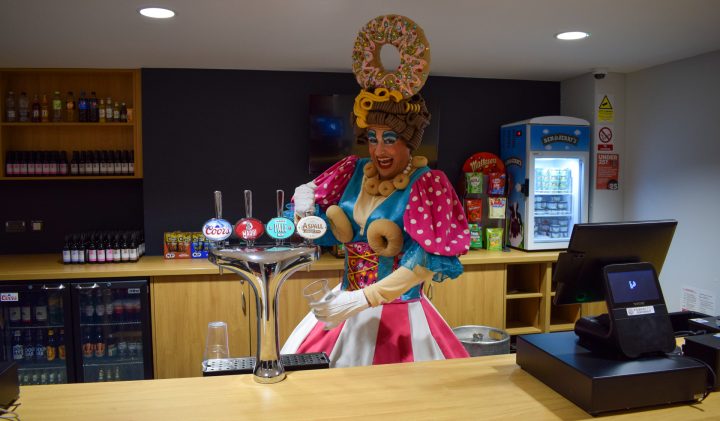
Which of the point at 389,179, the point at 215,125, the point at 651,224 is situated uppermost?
the point at 215,125

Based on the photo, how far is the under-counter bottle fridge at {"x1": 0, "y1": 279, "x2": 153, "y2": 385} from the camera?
3.49 metres

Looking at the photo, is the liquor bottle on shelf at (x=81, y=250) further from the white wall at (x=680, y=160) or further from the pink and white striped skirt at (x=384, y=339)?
the white wall at (x=680, y=160)

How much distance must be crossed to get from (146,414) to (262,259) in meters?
0.43

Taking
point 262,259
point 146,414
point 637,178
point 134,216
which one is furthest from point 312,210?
point 637,178

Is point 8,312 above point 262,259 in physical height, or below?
below

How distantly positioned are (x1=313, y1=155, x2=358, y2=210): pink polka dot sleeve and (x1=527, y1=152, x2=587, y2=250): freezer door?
2500 millimetres

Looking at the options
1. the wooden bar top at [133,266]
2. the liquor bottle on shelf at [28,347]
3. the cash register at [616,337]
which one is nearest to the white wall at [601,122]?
the wooden bar top at [133,266]

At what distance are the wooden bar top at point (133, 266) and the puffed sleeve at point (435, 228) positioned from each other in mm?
1762

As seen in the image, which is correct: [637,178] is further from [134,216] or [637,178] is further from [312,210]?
[134,216]

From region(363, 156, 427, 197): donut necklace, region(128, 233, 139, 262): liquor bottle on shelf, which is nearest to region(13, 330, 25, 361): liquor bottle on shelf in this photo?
region(128, 233, 139, 262): liquor bottle on shelf

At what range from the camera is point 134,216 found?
4164mm

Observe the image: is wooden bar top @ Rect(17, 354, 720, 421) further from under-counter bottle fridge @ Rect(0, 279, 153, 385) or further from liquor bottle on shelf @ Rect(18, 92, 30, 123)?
liquor bottle on shelf @ Rect(18, 92, 30, 123)

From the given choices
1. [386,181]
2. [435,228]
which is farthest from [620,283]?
[386,181]

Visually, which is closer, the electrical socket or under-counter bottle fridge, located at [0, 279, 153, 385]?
under-counter bottle fridge, located at [0, 279, 153, 385]
